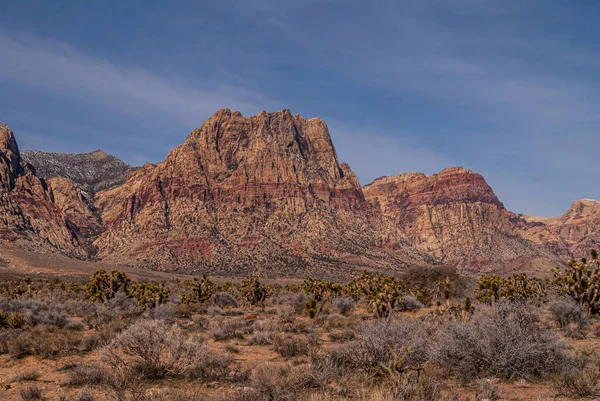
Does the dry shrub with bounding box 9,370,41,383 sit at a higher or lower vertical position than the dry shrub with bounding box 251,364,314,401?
lower

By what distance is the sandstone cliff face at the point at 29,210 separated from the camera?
144 metres

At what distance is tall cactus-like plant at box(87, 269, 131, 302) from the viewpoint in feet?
104

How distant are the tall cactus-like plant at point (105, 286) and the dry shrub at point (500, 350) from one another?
26.1 metres

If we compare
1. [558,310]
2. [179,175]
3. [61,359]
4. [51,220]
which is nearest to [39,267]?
[51,220]

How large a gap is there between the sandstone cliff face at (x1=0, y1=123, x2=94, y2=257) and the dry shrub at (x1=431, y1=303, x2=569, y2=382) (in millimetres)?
145232

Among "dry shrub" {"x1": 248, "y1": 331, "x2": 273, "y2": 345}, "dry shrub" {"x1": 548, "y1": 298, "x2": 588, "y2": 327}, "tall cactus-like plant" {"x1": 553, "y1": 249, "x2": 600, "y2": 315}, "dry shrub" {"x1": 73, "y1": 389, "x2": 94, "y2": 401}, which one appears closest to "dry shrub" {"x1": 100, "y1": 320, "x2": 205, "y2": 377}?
"dry shrub" {"x1": 73, "y1": 389, "x2": 94, "y2": 401}

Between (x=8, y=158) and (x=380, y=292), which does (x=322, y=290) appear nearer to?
(x=380, y=292)

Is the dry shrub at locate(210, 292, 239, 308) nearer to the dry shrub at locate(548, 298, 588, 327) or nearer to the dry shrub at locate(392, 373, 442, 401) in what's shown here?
the dry shrub at locate(548, 298, 588, 327)

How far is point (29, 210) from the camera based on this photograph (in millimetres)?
162625

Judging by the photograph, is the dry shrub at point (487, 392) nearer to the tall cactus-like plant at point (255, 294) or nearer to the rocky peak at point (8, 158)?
the tall cactus-like plant at point (255, 294)

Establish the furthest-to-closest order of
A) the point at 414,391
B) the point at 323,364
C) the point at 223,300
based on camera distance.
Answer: the point at 223,300 < the point at 323,364 < the point at 414,391

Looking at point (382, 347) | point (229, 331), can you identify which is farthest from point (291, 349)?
point (229, 331)

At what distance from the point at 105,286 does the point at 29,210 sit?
15440cm

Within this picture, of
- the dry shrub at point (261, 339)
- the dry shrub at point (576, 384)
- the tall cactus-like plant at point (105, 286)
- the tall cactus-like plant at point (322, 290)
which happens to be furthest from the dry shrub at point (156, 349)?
the tall cactus-like plant at point (322, 290)
